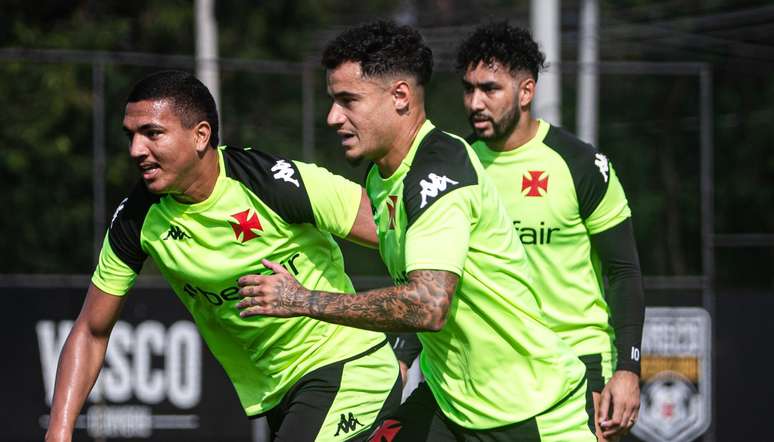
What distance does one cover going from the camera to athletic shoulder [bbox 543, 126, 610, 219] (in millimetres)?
5270

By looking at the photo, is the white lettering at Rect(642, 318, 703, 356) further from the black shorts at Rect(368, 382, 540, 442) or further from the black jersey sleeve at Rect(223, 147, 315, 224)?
the black jersey sleeve at Rect(223, 147, 315, 224)

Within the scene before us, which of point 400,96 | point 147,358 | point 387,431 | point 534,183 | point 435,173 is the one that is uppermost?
point 400,96

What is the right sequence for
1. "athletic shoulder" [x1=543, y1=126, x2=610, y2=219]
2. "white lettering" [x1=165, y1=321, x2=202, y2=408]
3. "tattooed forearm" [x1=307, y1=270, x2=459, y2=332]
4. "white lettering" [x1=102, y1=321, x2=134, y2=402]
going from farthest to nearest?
"white lettering" [x1=165, y1=321, x2=202, y2=408], "white lettering" [x1=102, y1=321, x2=134, y2=402], "athletic shoulder" [x1=543, y1=126, x2=610, y2=219], "tattooed forearm" [x1=307, y1=270, x2=459, y2=332]

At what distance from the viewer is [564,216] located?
208 inches

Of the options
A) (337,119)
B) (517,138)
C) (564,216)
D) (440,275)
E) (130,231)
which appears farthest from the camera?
(517,138)

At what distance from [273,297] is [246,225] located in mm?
694

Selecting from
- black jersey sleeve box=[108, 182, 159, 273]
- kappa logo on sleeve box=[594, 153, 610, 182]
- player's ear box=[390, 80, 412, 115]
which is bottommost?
black jersey sleeve box=[108, 182, 159, 273]

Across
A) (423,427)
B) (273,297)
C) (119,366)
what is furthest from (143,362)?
(273,297)

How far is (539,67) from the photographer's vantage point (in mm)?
5648

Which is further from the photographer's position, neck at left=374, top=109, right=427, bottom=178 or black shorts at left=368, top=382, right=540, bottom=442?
black shorts at left=368, top=382, right=540, bottom=442

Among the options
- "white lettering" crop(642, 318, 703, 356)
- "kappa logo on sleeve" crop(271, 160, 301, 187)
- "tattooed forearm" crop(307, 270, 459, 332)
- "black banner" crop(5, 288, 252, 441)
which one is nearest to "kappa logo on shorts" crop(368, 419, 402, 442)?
"tattooed forearm" crop(307, 270, 459, 332)

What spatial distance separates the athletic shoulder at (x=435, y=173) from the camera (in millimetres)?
3928

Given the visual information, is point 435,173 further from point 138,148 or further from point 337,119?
point 138,148

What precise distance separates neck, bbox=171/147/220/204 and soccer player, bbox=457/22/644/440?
1163 millimetres
